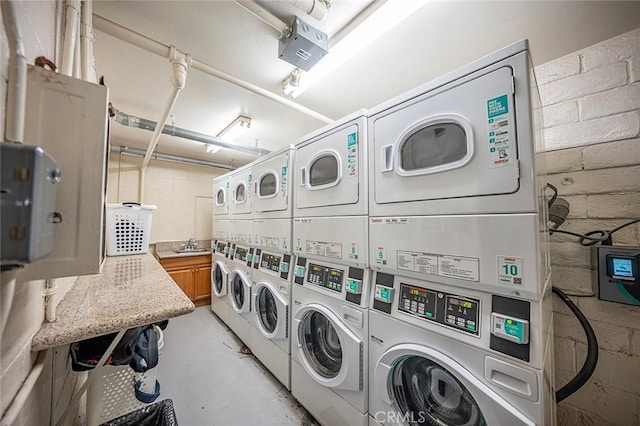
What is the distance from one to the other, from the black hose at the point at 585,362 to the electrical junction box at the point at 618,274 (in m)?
0.15

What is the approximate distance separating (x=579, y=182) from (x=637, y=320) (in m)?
0.80

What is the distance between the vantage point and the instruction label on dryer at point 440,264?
0.91m

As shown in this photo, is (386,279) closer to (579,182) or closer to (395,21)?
(395,21)

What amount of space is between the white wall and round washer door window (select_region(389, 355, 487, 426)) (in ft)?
13.7

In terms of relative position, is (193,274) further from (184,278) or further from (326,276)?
(326,276)

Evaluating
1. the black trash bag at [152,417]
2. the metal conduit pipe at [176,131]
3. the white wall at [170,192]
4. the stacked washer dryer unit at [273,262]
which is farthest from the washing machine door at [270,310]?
the white wall at [170,192]

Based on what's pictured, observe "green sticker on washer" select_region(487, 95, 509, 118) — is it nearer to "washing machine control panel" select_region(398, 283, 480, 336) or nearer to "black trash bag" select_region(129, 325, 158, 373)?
"washing machine control panel" select_region(398, 283, 480, 336)

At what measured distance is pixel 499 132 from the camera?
0.86 m

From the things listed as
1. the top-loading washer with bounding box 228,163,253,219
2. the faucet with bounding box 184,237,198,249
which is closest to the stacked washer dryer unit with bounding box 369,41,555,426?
the top-loading washer with bounding box 228,163,253,219

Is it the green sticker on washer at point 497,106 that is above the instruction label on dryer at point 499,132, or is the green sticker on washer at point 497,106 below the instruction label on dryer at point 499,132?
above

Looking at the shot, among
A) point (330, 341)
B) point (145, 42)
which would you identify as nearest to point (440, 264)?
point (330, 341)

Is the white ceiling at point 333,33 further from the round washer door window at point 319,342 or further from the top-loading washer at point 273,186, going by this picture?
the round washer door window at point 319,342

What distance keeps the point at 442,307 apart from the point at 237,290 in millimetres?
2370

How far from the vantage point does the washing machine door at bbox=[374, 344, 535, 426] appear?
98cm
